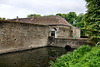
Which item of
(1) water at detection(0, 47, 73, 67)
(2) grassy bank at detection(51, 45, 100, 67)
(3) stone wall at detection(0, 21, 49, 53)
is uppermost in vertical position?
(3) stone wall at detection(0, 21, 49, 53)

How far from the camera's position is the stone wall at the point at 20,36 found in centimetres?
1287

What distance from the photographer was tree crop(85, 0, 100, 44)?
40.0ft

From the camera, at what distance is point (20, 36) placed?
1499 cm

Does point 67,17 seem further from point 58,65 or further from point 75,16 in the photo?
point 58,65

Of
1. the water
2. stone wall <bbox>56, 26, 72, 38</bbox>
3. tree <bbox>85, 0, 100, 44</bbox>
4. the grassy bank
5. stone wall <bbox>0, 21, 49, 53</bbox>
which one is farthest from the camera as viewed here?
stone wall <bbox>56, 26, 72, 38</bbox>

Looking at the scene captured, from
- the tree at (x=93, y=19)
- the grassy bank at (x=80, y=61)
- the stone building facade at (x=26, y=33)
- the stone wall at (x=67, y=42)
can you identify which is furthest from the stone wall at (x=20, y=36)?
the tree at (x=93, y=19)

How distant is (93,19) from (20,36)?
11086 millimetres

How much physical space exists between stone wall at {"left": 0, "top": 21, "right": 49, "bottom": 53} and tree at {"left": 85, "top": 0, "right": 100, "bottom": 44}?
360 inches

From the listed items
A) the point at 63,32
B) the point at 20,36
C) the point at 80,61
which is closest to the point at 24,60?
the point at 20,36

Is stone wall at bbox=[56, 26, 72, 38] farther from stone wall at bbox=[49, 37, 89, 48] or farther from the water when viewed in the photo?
the water

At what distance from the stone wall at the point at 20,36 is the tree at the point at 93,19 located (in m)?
9.14

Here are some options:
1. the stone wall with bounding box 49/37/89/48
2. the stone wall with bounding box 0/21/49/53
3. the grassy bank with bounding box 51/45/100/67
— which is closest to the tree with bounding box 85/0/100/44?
the stone wall with bounding box 49/37/89/48

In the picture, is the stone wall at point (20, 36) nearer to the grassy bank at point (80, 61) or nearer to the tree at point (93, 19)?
the grassy bank at point (80, 61)

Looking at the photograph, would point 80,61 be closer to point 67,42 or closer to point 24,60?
point 24,60
